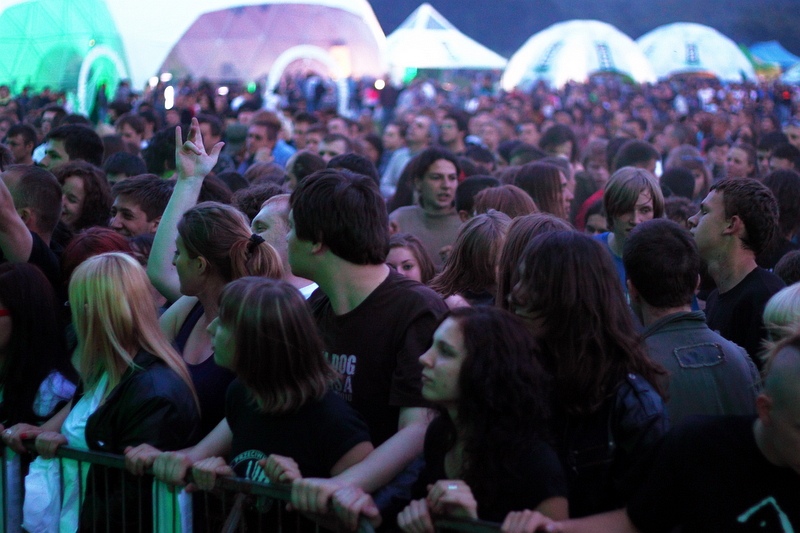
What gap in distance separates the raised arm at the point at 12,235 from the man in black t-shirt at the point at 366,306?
5.63 ft

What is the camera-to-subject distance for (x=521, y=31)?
2677 inches

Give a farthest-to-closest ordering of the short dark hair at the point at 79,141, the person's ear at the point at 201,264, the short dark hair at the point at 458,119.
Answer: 1. the short dark hair at the point at 458,119
2. the short dark hair at the point at 79,141
3. the person's ear at the point at 201,264

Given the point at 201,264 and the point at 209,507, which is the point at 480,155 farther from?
the point at 209,507

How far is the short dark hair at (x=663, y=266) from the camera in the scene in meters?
3.49

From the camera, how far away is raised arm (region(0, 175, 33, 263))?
4230 mm

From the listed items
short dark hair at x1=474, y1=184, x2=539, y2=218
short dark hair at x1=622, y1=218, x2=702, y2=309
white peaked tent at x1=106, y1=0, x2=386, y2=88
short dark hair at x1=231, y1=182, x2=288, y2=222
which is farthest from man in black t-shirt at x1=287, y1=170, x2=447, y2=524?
white peaked tent at x1=106, y1=0, x2=386, y2=88

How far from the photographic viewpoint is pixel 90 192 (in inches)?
237

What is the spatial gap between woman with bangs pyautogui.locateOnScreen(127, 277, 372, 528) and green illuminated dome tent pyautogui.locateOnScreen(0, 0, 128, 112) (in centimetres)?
2064

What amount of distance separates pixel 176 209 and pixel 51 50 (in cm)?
2134

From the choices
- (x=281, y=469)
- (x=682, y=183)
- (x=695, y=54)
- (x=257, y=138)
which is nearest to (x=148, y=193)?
(x=281, y=469)

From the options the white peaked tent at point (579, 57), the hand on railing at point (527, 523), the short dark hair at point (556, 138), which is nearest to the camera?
the hand on railing at point (527, 523)

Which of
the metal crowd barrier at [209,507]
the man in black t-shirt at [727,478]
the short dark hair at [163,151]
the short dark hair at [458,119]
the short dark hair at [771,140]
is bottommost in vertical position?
the metal crowd barrier at [209,507]

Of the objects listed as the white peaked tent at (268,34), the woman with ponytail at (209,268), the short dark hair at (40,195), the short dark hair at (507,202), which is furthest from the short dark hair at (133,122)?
the white peaked tent at (268,34)

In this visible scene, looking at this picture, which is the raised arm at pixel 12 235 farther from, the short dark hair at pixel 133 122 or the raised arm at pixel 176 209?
the short dark hair at pixel 133 122
